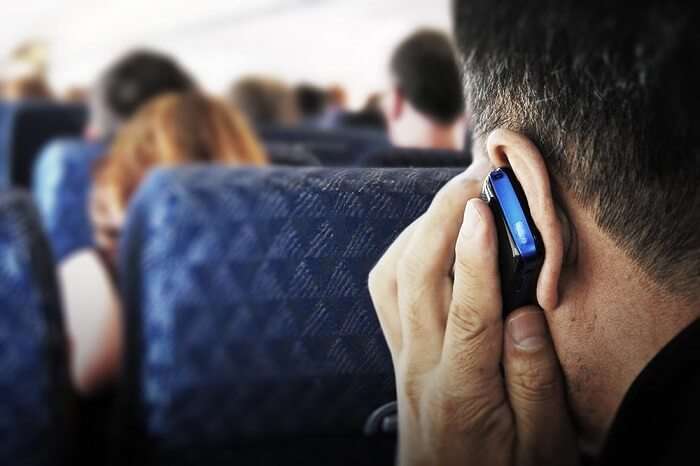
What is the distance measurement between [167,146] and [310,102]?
154 inches

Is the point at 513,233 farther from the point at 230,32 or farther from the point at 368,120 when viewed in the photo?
the point at 230,32

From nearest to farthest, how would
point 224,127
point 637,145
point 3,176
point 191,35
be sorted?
point 637,145 < point 224,127 < point 3,176 < point 191,35

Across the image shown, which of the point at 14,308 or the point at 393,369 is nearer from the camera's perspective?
the point at 393,369

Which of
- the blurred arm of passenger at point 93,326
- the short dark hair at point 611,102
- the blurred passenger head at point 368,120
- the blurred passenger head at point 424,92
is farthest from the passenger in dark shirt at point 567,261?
the blurred passenger head at point 368,120

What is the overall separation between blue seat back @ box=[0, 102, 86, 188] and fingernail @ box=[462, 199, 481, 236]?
3526mm

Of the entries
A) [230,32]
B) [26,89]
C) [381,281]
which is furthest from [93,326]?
[230,32]

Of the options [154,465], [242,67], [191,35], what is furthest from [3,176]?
[191,35]

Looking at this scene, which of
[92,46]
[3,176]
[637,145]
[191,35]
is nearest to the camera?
[637,145]

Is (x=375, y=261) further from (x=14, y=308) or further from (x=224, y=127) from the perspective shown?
(x=224, y=127)

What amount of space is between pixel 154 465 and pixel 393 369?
45cm

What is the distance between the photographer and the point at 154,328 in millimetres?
769

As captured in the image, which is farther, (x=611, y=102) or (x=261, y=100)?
(x=261, y=100)

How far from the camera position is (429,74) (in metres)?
1.25

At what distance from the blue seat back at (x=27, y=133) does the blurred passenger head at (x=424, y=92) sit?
9.13 feet
